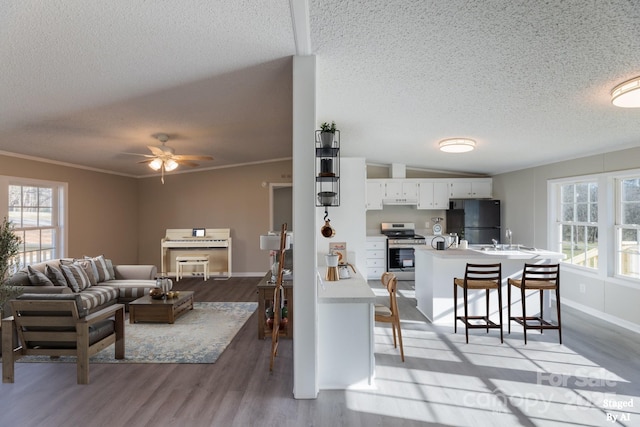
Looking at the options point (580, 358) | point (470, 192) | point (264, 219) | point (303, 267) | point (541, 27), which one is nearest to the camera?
point (541, 27)

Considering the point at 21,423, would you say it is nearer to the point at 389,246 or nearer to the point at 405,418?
the point at 405,418

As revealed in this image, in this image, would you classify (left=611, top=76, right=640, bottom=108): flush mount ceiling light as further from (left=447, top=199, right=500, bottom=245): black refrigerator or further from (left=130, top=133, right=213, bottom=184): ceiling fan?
(left=447, top=199, right=500, bottom=245): black refrigerator

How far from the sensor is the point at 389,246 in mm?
7070

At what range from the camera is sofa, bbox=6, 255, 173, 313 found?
414 cm

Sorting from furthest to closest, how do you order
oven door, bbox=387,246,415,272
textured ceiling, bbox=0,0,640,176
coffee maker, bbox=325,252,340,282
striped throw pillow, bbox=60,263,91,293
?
1. oven door, bbox=387,246,415,272
2. striped throw pillow, bbox=60,263,91,293
3. coffee maker, bbox=325,252,340,282
4. textured ceiling, bbox=0,0,640,176

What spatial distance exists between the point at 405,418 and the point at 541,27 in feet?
8.59

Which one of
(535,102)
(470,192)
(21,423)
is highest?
(535,102)

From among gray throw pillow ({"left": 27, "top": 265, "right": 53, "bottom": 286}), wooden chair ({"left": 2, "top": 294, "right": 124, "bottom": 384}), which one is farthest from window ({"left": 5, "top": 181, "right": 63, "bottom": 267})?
wooden chair ({"left": 2, "top": 294, "right": 124, "bottom": 384})

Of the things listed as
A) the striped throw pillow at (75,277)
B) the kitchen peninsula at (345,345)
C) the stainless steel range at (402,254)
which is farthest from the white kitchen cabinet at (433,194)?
the striped throw pillow at (75,277)

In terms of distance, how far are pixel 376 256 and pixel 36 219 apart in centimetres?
594

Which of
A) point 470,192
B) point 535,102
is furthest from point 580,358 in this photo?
point 470,192

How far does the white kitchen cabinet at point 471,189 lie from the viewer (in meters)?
7.27

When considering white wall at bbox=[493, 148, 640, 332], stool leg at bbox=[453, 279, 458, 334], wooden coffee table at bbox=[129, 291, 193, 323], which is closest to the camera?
stool leg at bbox=[453, 279, 458, 334]

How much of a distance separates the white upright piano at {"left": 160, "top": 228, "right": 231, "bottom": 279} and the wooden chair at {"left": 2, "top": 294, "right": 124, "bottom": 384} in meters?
4.51
